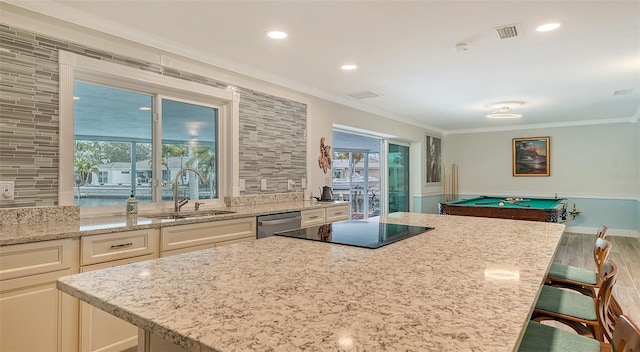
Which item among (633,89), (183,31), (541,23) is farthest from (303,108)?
(633,89)

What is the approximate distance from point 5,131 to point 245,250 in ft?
6.04

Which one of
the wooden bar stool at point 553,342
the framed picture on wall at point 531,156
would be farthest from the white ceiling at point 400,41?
the framed picture on wall at point 531,156

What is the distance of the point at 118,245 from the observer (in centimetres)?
228

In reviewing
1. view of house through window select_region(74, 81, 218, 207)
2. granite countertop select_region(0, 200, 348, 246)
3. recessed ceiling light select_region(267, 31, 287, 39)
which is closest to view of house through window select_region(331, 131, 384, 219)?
view of house through window select_region(74, 81, 218, 207)

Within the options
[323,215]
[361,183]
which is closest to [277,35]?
[323,215]

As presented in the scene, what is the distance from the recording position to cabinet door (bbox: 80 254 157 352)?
6.95 feet

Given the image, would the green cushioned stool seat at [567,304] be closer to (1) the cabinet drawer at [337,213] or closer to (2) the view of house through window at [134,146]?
(1) the cabinet drawer at [337,213]

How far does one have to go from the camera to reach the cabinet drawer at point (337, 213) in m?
4.15

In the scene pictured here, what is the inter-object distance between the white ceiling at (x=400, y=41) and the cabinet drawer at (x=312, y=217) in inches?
59.7

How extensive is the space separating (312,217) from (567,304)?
2.48 meters

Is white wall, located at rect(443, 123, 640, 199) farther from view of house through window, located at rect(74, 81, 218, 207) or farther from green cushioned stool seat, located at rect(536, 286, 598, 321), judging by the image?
green cushioned stool seat, located at rect(536, 286, 598, 321)

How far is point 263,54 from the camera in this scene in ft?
11.3

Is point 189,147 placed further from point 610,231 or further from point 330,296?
point 610,231

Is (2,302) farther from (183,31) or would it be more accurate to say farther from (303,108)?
(303,108)
